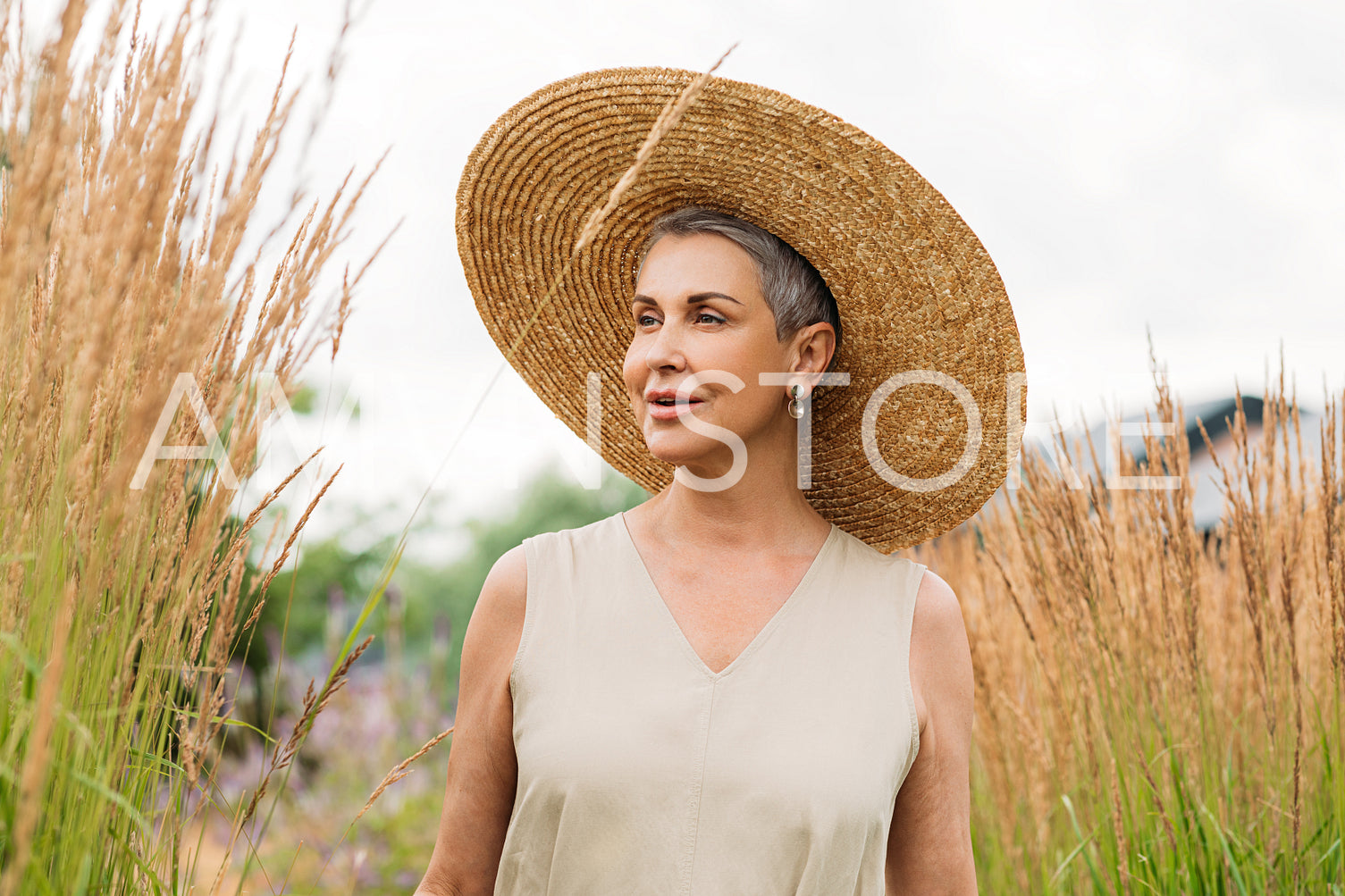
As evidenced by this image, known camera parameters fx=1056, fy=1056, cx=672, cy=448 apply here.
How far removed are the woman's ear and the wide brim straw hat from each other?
0.08 metres

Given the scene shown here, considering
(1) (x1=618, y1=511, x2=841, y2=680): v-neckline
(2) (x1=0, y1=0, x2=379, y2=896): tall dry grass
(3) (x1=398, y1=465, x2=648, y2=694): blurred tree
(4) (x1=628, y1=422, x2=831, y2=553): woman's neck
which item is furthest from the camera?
(3) (x1=398, y1=465, x2=648, y2=694): blurred tree

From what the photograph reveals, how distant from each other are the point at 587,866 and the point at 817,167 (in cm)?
112

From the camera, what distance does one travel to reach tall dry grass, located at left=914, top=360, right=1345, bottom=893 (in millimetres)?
2170

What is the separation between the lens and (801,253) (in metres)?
1.79

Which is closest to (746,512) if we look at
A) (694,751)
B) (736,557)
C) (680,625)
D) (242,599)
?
(736,557)

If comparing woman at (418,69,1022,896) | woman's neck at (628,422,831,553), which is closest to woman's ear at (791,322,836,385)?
woman at (418,69,1022,896)

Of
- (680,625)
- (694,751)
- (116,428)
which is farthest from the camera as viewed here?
(680,625)

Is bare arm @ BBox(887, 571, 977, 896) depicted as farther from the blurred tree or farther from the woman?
the blurred tree

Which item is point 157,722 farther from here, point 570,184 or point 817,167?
point 817,167

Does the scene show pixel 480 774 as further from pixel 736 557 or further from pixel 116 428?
pixel 116 428

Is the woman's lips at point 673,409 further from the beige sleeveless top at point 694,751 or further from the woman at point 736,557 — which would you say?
the beige sleeveless top at point 694,751

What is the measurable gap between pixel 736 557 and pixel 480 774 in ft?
1.74

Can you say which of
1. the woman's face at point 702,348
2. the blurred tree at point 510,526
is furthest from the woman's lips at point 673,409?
the blurred tree at point 510,526

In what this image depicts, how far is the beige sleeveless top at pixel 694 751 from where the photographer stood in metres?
1.52
